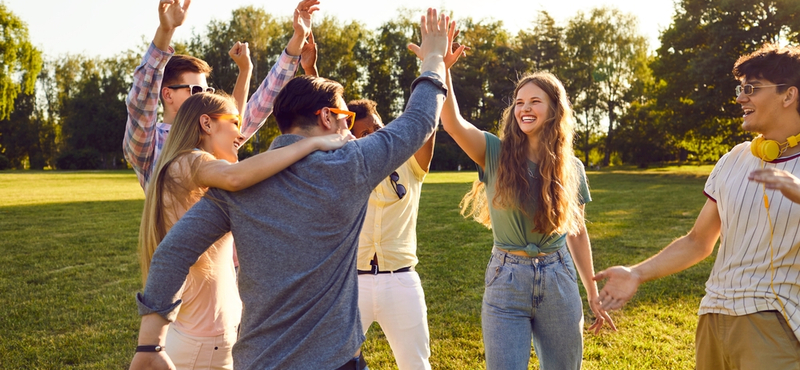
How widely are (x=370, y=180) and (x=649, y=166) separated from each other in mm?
49158

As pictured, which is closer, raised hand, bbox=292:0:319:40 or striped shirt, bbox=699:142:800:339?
striped shirt, bbox=699:142:800:339

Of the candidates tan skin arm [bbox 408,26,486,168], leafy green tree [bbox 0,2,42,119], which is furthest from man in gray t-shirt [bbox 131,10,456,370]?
leafy green tree [bbox 0,2,42,119]

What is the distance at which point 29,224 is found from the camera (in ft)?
45.3

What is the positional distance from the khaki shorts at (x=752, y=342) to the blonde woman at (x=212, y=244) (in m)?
1.93

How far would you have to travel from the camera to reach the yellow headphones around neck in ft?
8.49

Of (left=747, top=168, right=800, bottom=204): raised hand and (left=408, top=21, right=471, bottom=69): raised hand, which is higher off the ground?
(left=408, top=21, right=471, bottom=69): raised hand

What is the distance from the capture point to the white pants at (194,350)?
2.60 metres

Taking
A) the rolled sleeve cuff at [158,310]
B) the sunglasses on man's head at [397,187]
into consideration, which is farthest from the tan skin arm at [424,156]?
the rolled sleeve cuff at [158,310]

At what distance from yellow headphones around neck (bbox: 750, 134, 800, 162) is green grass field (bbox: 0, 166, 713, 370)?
10.2 feet

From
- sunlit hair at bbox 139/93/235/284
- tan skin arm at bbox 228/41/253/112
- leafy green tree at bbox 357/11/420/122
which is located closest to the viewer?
sunlit hair at bbox 139/93/235/284

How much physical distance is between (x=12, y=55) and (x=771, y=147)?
118 feet

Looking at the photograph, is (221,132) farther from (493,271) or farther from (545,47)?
(545,47)

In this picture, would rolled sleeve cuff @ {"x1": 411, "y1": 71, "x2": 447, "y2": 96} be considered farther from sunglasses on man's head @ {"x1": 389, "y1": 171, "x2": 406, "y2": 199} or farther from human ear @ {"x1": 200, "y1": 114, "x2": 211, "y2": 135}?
sunglasses on man's head @ {"x1": 389, "y1": 171, "x2": 406, "y2": 199}

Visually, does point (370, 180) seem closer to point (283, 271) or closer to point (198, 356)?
point (283, 271)
